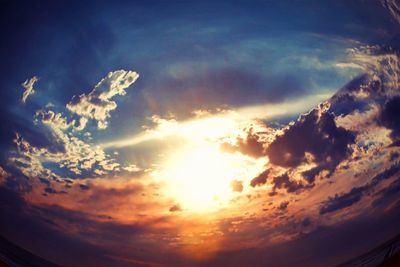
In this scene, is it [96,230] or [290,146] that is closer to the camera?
[290,146]

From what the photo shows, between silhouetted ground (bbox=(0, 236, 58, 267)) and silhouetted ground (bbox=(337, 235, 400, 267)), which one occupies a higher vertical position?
silhouetted ground (bbox=(337, 235, 400, 267))

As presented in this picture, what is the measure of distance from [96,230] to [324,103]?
244cm

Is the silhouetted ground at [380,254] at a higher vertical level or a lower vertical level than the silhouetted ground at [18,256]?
higher

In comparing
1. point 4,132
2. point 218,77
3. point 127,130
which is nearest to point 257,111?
point 218,77

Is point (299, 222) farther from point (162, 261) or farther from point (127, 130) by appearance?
point (127, 130)

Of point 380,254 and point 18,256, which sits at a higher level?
point 380,254

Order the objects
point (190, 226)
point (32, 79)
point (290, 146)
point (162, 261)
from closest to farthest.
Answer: point (32, 79) < point (290, 146) < point (190, 226) < point (162, 261)

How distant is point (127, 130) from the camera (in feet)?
7.75

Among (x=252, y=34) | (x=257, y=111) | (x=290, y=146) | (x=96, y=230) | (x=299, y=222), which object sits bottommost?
(x=96, y=230)

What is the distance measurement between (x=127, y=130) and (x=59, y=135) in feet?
2.01

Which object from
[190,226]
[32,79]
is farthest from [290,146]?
[32,79]

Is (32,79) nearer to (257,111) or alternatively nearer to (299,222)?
(257,111)

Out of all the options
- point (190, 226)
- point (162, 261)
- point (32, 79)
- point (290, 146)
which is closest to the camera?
point (32, 79)

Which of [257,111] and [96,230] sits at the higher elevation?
[257,111]
